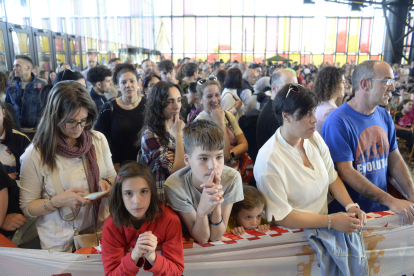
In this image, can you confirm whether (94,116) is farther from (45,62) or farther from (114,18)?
(114,18)

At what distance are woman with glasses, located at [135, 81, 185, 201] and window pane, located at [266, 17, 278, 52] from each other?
22.0 metres

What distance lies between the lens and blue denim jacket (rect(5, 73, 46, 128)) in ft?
14.5

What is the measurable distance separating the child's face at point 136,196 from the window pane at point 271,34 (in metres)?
23.0

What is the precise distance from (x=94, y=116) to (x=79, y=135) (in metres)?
0.14

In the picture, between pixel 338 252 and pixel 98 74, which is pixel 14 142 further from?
pixel 338 252

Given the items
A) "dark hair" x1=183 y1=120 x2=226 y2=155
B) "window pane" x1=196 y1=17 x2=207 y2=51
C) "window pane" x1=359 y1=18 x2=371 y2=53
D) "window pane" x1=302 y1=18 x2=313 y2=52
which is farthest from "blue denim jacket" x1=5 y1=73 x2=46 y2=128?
"window pane" x1=359 y1=18 x2=371 y2=53

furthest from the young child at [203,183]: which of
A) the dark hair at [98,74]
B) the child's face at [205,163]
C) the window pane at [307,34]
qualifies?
the window pane at [307,34]

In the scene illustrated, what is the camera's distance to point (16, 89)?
4.48 metres

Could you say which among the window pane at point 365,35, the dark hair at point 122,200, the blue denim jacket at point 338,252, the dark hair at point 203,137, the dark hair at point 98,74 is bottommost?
the blue denim jacket at point 338,252

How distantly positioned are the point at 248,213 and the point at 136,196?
0.71 meters

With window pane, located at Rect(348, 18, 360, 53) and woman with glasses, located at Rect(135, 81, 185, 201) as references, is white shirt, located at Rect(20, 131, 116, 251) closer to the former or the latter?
woman with glasses, located at Rect(135, 81, 185, 201)

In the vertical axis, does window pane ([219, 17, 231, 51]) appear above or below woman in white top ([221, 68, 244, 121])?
above

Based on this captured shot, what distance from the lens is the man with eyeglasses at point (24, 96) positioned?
441 centimetres

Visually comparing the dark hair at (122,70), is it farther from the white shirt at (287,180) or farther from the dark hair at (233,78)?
the white shirt at (287,180)
